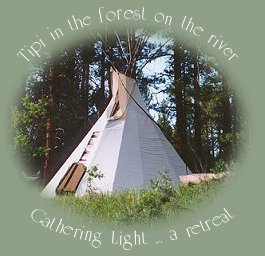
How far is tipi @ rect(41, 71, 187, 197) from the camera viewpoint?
682cm

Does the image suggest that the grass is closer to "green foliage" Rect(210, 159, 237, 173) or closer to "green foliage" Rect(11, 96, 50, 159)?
"green foliage" Rect(210, 159, 237, 173)

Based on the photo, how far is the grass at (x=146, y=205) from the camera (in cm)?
461

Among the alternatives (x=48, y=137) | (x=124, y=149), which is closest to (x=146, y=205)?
(x=124, y=149)

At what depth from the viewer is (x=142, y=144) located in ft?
24.4

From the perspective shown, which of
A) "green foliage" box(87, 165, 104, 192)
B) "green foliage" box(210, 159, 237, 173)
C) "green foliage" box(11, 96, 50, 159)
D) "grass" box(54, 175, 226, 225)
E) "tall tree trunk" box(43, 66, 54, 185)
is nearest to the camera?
"grass" box(54, 175, 226, 225)

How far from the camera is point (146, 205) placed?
470 cm

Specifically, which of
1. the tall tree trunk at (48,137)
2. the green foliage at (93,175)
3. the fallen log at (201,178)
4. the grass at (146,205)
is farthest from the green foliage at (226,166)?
the tall tree trunk at (48,137)

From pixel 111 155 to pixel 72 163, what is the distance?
767mm

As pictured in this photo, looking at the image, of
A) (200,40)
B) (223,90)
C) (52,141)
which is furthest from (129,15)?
(52,141)

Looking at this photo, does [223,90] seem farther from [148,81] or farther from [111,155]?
[111,155]

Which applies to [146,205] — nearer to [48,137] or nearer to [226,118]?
[226,118]

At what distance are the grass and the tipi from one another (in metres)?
1.33

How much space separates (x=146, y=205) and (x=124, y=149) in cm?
254

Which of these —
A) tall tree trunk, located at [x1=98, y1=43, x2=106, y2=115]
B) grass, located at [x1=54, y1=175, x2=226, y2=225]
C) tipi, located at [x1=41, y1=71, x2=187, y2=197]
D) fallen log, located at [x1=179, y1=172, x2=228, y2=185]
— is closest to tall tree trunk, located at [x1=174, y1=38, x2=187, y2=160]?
tipi, located at [x1=41, y1=71, x2=187, y2=197]
